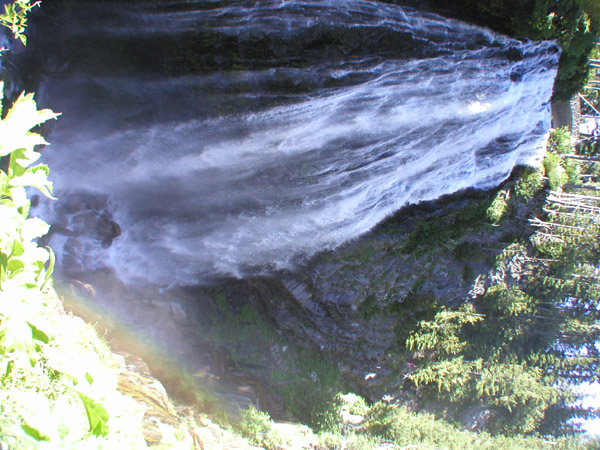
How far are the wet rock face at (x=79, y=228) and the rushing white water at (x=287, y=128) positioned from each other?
0.21 meters

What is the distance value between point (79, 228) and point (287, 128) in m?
4.64

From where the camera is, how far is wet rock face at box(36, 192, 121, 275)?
8.41 meters

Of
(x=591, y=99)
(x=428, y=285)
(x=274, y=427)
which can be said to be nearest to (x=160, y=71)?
(x=428, y=285)

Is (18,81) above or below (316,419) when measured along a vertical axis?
above

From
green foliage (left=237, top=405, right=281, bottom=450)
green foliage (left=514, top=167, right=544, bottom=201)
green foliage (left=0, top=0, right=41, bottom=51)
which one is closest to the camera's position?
green foliage (left=0, top=0, right=41, bottom=51)

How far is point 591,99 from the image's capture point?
37.7 feet

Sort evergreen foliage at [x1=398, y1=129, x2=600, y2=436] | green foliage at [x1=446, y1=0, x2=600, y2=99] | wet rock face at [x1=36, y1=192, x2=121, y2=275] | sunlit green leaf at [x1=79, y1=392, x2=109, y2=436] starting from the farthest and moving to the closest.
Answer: evergreen foliage at [x1=398, y1=129, x2=600, y2=436] < wet rock face at [x1=36, y1=192, x2=121, y2=275] < green foliage at [x1=446, y1=0, x2=600, y2=99] < sunlit green leaf at [x1=79, y1=392, x2=109, y2=436]

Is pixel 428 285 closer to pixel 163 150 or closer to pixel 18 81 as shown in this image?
pixel 163 150

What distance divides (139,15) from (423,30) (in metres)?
4.51

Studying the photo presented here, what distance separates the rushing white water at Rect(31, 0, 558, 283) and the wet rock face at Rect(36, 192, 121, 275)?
208 millimetres

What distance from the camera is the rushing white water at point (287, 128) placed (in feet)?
22.5

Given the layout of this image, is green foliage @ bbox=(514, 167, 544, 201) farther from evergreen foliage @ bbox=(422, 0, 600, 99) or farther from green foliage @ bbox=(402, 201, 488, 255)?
evergreen foliage @ bbox=(422, 0, 600, 99)

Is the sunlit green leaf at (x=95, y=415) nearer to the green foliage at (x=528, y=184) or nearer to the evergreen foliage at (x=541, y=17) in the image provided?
the evergreen foliage at (x=541, y=17)

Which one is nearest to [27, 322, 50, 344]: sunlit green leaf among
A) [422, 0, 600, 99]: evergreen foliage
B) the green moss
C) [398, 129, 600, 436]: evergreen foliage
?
[422, 0, 600, 99]: evergreen foliage
